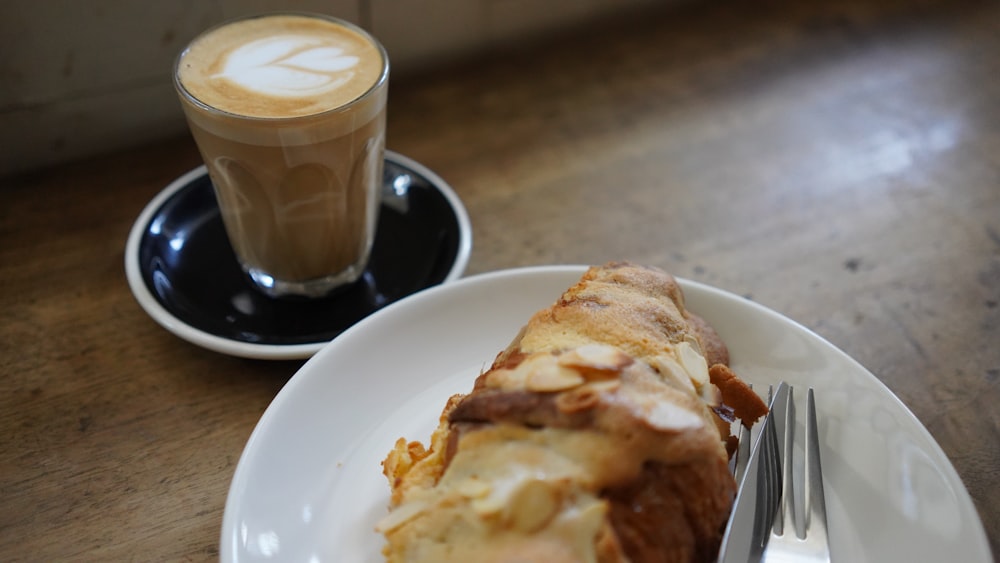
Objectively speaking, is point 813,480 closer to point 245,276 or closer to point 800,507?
point 800,507

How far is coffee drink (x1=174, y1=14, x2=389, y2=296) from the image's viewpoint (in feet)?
3.24

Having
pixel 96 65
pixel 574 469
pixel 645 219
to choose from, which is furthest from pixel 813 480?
pixel 96 65

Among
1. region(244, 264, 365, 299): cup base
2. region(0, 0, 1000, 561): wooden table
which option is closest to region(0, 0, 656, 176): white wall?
region(0, 0, 1000, 561): wooden table


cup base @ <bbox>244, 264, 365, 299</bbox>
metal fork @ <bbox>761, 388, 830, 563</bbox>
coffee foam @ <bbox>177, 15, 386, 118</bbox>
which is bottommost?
cup base @ <bbox>244, 264, 365, 299</bbox>

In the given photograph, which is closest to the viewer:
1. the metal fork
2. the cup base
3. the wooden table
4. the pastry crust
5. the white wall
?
the pastry crust

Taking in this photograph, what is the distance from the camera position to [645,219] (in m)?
1.33

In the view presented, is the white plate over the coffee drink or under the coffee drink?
under

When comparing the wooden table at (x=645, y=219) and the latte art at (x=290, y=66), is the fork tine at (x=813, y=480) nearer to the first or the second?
the wooden table at (x=645, y=219)

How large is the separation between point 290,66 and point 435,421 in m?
0.49

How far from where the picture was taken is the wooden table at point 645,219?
930mm

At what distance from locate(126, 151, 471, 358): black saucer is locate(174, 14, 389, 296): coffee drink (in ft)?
0.12

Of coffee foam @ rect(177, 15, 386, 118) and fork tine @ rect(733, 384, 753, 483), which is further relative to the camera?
coffee foam @ rect(177, 15, 386, 118)

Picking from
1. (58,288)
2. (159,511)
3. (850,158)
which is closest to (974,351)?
(850,158)

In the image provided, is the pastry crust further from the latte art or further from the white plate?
the latte art
